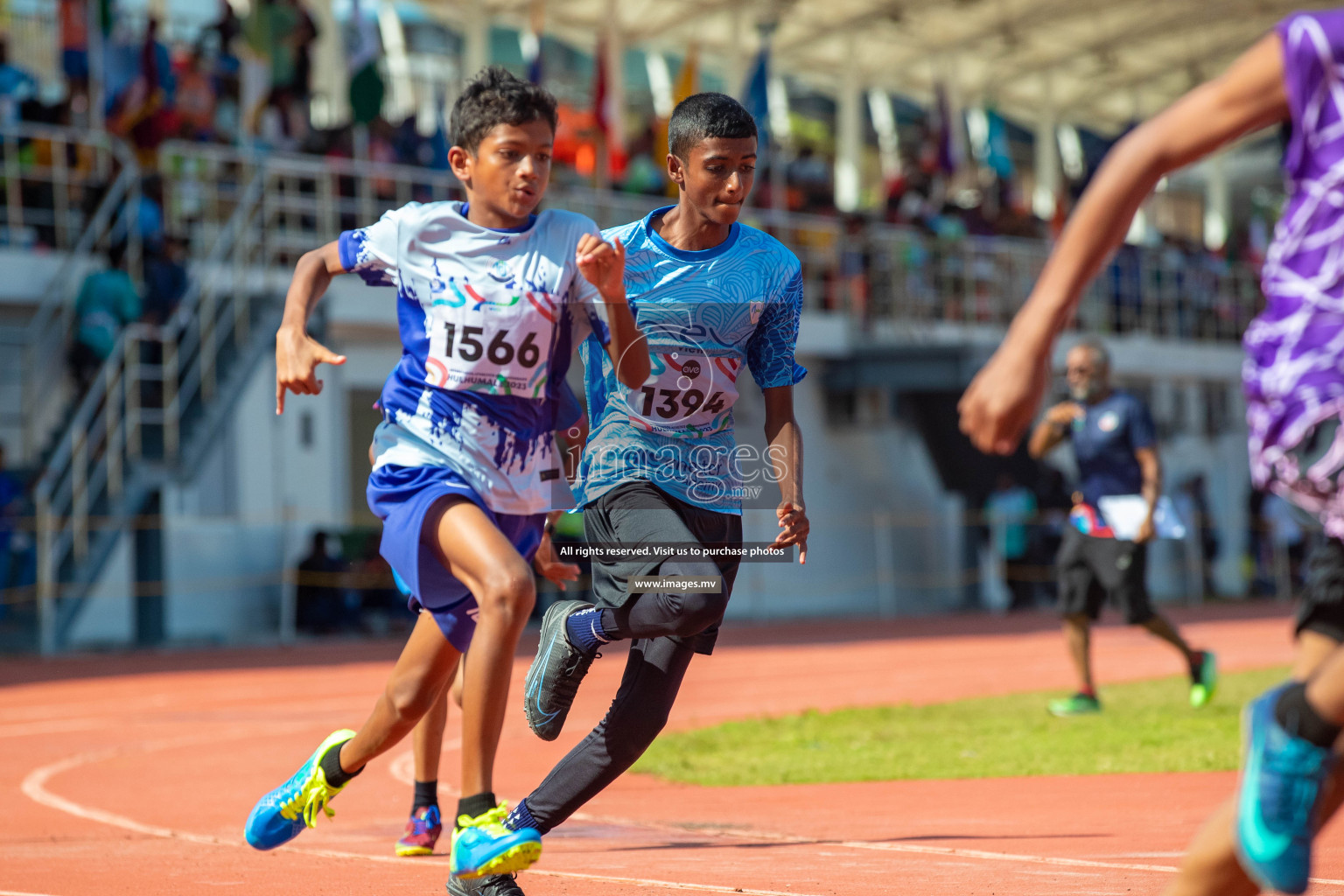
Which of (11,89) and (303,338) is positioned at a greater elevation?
(11,89)

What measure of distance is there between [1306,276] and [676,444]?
6.91 ft

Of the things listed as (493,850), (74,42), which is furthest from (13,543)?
(493,850)

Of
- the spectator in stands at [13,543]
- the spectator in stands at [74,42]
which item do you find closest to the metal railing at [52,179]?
the spectator in stands at [74,42]

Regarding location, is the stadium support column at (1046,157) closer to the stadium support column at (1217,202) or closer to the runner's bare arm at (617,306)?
the stadium support column at (1217,202)

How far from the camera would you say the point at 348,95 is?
2238cm

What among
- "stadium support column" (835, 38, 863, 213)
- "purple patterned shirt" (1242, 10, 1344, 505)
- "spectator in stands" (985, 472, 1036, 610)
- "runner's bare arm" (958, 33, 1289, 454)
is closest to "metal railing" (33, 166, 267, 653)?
"spectator in stands" (985, 472, 1036, 610)

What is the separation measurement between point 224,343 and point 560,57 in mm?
16250

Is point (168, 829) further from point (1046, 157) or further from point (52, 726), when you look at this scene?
point (1046, 157)

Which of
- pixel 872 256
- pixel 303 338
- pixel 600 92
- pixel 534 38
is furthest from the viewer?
pixel 872 256

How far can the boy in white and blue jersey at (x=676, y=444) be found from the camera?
179 inches

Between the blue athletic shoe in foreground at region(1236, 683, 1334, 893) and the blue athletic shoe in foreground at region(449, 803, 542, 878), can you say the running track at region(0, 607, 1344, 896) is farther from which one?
the blue athletic shoe in foreground at region(1236, 683, 1334, 893)

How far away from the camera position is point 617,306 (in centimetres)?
453

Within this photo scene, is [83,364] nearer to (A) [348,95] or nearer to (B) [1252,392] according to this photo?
(A) [348,95]

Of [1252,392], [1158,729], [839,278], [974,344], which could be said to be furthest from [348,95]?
[1252,392]
